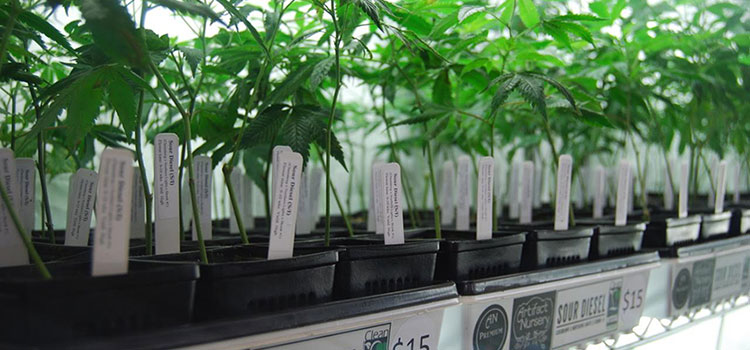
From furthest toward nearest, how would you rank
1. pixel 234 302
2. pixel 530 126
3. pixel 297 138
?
pixel 530 126 < pixel 297 138 < pixel 234 302

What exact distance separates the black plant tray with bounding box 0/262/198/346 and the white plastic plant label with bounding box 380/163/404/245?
28 centimetres

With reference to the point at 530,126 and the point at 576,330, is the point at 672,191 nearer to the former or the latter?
the point at 530,126

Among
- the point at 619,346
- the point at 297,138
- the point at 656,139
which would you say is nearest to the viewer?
the point at 297,138

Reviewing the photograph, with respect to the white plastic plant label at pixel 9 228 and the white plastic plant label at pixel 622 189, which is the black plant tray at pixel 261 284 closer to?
the white plastic plant label at pixel 9 228

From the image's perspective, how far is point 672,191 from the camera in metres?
1.57

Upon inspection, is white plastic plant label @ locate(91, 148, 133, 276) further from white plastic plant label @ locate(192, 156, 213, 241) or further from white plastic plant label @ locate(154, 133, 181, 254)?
white plastic plant label @ locate(192, 156, 213, 241)

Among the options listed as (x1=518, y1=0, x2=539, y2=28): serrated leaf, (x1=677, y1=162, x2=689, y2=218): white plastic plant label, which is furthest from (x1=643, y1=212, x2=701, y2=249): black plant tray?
(x1=518, y1=0, x2=539, y2=28): serrated leaf

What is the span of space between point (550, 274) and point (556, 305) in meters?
0.05

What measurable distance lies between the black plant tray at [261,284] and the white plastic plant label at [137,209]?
0.26 meters

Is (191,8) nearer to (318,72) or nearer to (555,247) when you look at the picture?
(318,72)

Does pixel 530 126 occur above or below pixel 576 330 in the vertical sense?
above

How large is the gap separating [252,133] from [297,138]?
0.21 ft

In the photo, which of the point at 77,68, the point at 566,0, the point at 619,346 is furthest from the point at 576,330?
the point at 566,0

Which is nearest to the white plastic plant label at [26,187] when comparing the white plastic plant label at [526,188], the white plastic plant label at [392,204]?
the white plastic plant label at [392,204]
